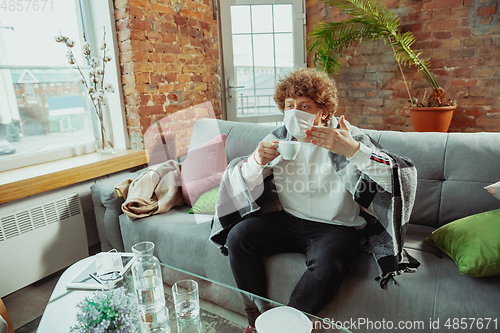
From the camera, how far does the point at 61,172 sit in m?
1.95

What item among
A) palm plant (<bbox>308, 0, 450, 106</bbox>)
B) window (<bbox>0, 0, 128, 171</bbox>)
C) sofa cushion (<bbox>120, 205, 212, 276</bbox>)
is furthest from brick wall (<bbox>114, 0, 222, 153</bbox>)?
palm plant (<bbox>308, 0, 450, 106</bbox>)

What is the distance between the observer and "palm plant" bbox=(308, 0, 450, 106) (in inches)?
106

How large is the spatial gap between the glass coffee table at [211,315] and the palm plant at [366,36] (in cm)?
248

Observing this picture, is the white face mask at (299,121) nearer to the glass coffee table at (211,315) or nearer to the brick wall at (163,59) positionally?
the glass coffee table at (211,315)

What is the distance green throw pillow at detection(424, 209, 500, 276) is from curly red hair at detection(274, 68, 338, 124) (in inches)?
25.6

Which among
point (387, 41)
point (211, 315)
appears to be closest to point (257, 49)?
point (387, 41)

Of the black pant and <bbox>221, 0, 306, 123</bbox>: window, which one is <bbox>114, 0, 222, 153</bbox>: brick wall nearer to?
<bbox>221, 0, 306, 123</bbox>: window

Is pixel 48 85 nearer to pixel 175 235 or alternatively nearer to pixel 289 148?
pixel 175 235

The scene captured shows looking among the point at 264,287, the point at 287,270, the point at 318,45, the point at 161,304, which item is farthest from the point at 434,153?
the point at 318,45

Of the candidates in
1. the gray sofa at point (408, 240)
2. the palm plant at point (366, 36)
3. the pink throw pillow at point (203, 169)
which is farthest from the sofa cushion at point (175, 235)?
the palm plant at point (366, 36)

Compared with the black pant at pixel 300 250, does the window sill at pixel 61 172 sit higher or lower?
higher

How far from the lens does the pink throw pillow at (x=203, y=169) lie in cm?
188

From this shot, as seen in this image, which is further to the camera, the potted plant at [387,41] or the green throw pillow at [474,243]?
the potted plant at [387,41]

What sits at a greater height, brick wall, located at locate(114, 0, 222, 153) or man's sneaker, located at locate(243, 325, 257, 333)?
brick wall, located at locate(114, 0, 222, 153)
